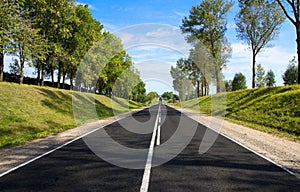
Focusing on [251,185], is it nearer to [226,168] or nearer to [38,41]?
[226,168]

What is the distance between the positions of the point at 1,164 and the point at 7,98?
520 inches

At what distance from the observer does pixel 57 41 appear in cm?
3488

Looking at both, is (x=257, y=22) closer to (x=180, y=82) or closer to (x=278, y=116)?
(x=278, y=116)

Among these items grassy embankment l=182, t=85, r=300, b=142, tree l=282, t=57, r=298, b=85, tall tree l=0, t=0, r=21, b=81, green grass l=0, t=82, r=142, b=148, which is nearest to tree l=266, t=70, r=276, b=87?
tree l=282, t=57, r=298, b=85

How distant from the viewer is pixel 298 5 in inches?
978

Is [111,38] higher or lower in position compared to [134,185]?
higher

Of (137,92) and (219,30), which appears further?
(137,92)

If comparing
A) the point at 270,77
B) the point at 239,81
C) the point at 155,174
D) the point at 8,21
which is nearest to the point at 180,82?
the point at 239,81

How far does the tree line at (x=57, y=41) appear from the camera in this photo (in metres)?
17.0

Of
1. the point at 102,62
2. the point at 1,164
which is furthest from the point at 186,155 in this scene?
the point at 102,62

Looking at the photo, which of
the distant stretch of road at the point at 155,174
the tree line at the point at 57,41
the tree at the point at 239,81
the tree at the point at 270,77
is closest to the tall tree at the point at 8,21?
the tree line at the point at 57,41

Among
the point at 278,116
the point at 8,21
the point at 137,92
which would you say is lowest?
the point at 278,116

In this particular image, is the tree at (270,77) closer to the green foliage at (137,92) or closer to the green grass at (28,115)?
the green foliage at (137,92)

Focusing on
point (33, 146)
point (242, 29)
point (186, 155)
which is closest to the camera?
point (186, 155)
